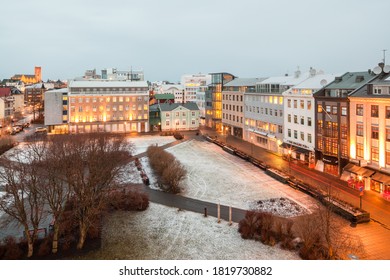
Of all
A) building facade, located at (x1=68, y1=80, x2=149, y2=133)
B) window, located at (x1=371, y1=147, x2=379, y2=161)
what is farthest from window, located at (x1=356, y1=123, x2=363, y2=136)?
building facade, located at (x1=68, y1=80, x2=149, y2=133)

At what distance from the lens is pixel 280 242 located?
75.5ft

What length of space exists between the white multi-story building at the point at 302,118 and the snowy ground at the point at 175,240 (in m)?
25.1

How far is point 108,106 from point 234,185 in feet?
174

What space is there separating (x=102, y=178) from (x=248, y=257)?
12465 mm

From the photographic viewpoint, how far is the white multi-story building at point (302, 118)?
45938mm

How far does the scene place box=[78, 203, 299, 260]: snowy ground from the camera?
69.7 ft

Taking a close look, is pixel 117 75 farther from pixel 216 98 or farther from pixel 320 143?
pixel 320 143

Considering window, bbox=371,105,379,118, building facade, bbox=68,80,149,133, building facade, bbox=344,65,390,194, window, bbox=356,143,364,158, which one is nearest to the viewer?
building facade, bbox=344,65,390,194

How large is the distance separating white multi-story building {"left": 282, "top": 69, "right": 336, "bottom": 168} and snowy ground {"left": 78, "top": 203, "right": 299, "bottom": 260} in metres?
25.1

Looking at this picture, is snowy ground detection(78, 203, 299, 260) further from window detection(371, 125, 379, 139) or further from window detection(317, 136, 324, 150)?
window detection(317, 136, 324, 150)

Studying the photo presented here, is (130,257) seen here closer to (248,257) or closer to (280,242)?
(248,257)

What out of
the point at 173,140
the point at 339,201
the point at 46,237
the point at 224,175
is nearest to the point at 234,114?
the point at 173,140

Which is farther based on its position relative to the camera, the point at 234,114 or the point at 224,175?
the point at 234,114

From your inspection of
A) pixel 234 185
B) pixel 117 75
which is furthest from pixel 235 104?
pixel 117 75
